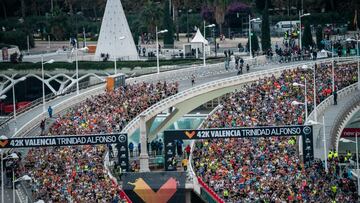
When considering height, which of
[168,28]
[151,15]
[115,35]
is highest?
[151,15]

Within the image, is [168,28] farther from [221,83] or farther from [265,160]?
[265,160]

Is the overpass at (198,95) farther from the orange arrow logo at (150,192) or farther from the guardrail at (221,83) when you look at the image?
the orange arrow logo at (150,192)

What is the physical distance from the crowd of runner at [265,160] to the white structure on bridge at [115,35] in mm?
33977

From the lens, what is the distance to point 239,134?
260 feet

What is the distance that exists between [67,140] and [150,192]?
4994 millimetres

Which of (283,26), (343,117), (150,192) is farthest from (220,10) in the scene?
(150,192)

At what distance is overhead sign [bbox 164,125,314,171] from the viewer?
78.1m

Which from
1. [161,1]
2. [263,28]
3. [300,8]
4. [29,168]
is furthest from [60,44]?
[29,168]

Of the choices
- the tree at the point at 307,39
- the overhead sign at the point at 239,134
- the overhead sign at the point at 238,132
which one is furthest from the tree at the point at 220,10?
the overhead sign at the point at 238,132

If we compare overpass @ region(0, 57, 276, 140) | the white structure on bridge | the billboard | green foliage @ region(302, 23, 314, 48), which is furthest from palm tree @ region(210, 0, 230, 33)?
the billboard

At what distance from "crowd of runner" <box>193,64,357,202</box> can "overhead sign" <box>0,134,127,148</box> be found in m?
5.15

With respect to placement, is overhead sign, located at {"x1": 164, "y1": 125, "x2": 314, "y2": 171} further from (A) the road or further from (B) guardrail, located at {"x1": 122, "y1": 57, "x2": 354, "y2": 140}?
(B) guardrail, located at {"x1": 122, "y1": 57, "x2": 354, "y2": 140}

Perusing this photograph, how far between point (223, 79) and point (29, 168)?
33052 millimetres

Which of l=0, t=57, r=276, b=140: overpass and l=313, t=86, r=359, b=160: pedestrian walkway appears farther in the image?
l=0, t=57, r=276, b=140: overpass
